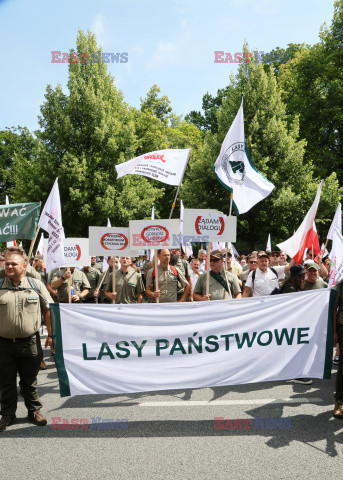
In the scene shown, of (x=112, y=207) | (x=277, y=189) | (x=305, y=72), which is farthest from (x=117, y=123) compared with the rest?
(x=305, y=72)

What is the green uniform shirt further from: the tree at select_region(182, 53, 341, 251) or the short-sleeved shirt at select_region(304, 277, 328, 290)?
the tree at select_region(182, 53, 341, 251)

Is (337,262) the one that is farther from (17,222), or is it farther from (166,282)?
(17,222)

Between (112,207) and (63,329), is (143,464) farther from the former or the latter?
(112,207)

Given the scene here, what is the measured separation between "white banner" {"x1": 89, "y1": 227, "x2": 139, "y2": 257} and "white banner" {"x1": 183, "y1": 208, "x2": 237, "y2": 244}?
A: 116 centimetres

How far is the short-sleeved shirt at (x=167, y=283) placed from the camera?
280 inches

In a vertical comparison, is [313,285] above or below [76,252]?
below

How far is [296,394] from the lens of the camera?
5812 millimetres

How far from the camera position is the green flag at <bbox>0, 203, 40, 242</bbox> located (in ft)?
21.5

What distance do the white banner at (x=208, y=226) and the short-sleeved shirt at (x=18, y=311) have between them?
2.64 metres

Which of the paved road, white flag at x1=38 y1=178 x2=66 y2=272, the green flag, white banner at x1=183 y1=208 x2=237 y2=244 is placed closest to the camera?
the paved road

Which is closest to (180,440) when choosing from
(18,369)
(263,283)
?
(18,369)

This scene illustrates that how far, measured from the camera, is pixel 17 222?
6.59 meters

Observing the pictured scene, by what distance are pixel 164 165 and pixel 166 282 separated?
7.61ft

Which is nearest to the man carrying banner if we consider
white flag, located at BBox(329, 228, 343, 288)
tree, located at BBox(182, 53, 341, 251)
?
white flag, located at BBox(329, 228, 343, 288)
